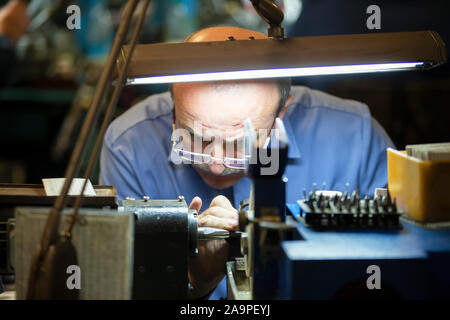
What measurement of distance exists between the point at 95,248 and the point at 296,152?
1267 millimetres

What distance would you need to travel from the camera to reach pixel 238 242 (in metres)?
1.21

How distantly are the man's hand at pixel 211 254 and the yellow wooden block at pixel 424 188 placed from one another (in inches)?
15.4

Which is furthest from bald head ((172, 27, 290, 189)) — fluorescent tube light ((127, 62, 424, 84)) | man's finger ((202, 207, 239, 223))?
man's finger ((202, 207, 239, 223))

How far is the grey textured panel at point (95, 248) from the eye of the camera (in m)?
0.93

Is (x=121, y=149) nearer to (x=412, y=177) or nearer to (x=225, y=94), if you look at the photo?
(x=225, y=94)

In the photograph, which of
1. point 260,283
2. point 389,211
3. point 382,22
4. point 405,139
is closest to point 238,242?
point 260,283

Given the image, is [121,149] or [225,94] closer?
[225,94]

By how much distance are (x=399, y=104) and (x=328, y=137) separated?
1715mm

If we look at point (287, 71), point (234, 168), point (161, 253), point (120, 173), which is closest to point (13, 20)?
point (120, 173)

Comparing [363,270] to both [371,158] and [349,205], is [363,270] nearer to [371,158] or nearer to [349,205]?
[349,205]

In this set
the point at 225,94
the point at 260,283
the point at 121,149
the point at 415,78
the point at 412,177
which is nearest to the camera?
the point at 260,283

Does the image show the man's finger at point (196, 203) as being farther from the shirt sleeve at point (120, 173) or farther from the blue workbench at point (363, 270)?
the shirt sleeve at point (120, 173)

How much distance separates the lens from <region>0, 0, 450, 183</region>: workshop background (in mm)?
3023

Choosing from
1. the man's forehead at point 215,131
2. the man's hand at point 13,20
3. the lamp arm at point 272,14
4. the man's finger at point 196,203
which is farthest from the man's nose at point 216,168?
the man's hand at point 13,20
